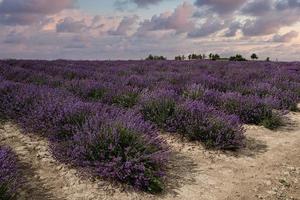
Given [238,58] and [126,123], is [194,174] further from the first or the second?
[238,58]

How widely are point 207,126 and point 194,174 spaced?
1153 millimetres

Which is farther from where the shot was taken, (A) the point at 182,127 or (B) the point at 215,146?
(A) the point at 182,127

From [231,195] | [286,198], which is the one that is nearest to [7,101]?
[231,195]

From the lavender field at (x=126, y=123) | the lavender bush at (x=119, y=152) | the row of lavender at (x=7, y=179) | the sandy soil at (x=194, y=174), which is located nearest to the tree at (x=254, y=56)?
the lavender field at (x=126, y=123)

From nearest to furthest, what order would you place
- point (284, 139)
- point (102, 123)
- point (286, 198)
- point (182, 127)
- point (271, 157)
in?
1. point (286, 198)
2. point (102, 123)
3. point (271, 157)
4. point (182, 127)
5. point (284, 139)

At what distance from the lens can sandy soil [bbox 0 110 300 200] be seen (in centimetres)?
396

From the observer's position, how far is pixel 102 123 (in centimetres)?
460

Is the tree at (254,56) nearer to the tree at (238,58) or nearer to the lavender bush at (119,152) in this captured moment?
the tree at (238,58)

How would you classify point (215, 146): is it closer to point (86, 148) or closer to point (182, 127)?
point (182, 127)

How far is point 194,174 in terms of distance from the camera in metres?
4.64

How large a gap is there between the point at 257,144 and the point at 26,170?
3.39 metres

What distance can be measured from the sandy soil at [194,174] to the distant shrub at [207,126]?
141mm

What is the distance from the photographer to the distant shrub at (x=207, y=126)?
5.55m

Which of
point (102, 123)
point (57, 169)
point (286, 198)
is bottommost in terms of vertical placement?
point (286, 198)
